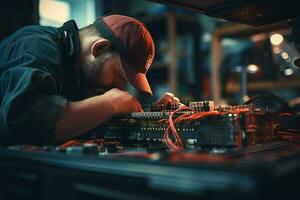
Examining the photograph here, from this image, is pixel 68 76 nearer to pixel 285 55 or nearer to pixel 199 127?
pixel 199 127

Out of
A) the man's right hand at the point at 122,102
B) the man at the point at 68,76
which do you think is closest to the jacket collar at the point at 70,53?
the man at the point at 68,76

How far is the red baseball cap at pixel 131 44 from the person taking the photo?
104 centimetres

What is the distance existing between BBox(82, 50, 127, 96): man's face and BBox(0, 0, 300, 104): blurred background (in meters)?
0.40

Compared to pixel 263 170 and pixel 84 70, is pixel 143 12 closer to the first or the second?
pixel 84 70

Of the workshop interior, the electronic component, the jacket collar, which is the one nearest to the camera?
the workshop interior

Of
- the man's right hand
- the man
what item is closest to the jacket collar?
the man

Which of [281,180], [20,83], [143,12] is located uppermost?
[143,12]

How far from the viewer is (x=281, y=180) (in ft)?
1.28

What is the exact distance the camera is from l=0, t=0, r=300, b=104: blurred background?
1.48 metres

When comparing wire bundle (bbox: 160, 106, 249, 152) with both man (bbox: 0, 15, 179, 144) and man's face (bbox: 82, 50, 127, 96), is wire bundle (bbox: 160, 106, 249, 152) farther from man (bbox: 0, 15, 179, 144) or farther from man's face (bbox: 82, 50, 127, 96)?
man's face (bbox: 82, 50, 127, 96)

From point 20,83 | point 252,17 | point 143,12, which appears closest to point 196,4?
point 252,17

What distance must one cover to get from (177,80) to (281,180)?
8.42ft

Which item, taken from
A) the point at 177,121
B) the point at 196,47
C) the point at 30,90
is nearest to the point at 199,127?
the point at 177,121

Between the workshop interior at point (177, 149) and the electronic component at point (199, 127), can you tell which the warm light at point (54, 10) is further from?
the electronic component at point (199, 127)
